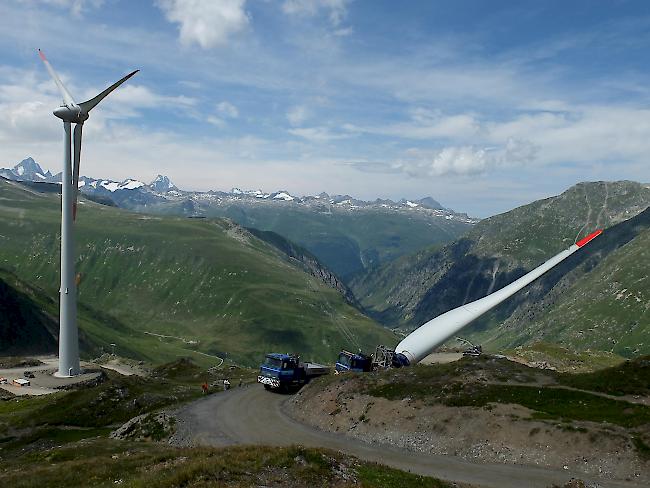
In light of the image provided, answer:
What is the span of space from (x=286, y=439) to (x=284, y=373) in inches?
790

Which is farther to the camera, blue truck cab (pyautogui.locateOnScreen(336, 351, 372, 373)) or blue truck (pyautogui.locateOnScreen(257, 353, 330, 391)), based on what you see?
Result: blue truck cab (pyautogui.locateOnScreen(336, 351, 372, 373))

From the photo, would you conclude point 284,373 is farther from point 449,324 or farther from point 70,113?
point 70,113

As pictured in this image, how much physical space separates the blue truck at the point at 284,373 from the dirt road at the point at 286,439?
1.70 metres

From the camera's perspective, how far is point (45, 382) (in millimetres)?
135500

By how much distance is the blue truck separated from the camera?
71875mm

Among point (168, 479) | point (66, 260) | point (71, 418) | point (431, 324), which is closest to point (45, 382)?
point (66, 260)

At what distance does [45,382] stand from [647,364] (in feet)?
441

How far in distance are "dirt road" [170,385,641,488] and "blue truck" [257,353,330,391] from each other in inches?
66.8

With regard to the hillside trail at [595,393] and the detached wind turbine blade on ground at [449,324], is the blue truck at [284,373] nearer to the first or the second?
the detached wind turbine blade on ground at [449,324]

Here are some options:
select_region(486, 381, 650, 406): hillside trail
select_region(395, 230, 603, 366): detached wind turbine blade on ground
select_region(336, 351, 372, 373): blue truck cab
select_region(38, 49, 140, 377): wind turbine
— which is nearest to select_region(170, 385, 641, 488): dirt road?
select_region(336, 351, 372, 373): blue truck cab

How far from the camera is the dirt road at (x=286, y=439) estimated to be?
40.2 m

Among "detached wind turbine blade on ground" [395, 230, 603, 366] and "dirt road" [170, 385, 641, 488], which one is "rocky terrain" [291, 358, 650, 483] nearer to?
"dirt road" [170, 385, 641, 488]

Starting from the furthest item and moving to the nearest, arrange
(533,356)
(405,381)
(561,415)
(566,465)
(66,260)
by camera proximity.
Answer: (533,356)
(66,260)
(405,381)
(561,415)
(566,465)

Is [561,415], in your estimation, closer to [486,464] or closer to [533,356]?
[486,464]
